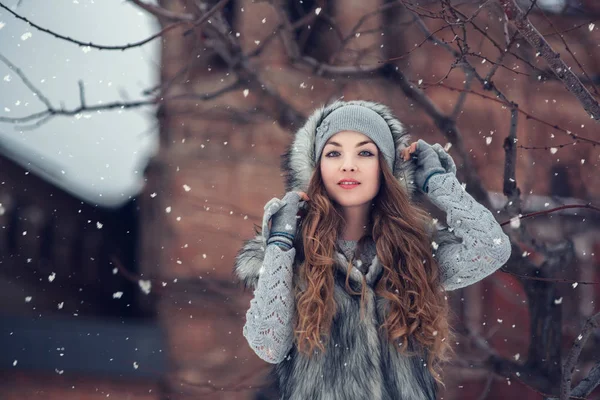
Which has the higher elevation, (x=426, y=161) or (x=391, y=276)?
(x=426, y=161)

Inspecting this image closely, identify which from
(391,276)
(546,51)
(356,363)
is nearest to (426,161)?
(391,276)

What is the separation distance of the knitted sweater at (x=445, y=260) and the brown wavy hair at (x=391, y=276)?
0.07 meters

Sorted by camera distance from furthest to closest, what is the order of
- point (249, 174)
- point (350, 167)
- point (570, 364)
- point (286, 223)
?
point (249, 174) < point (350, 167) < point (286, 223) < point (570, 364)

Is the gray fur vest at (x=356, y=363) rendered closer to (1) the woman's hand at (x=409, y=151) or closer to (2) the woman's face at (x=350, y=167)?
(2) the woman's face at (x=350, y=167)

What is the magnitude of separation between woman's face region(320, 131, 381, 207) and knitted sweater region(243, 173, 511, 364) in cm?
24

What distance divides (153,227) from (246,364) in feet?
5.58

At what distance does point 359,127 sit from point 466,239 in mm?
612

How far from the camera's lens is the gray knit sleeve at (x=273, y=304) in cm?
216

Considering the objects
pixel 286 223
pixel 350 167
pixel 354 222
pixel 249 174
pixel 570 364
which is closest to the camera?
pixel 570 364

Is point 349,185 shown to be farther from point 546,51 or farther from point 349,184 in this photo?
point 546,51

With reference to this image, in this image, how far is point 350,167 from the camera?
7.82ft

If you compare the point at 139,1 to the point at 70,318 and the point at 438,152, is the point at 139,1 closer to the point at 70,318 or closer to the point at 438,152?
the point at 438,152

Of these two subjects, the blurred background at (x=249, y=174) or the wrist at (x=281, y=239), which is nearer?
the wrist at (x=281, y=239)

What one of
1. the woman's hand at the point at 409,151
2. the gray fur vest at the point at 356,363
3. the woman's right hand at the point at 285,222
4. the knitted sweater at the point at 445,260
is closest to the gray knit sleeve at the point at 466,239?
the knitted sweater at the point at 445,260
